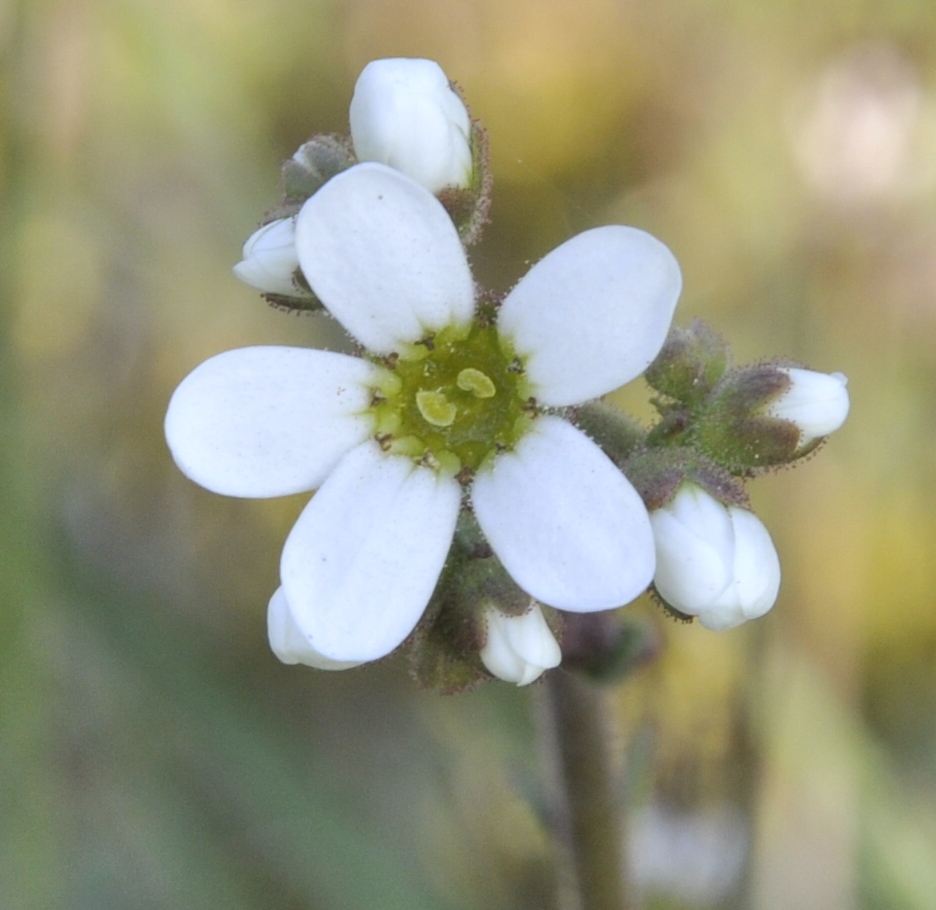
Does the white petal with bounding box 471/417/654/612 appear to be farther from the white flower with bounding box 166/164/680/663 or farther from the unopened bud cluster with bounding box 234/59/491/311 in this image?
the unopened bud cluster with bounding box 234/59/491/311

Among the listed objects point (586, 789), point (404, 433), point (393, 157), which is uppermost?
point (393, 157)

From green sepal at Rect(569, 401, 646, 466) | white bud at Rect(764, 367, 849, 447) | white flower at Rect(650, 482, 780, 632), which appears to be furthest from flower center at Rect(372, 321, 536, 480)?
white bud at Rect(764, 367, 849, 447)

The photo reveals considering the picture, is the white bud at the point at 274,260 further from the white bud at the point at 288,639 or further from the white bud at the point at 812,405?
the white bud at the point at 812,405

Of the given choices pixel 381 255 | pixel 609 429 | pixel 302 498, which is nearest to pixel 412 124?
pixel 381 255

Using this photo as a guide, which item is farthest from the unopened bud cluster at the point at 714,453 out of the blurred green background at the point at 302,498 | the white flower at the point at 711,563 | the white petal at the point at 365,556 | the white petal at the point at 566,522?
the blurred green background at the point at 302,498

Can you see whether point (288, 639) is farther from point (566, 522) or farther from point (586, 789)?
point (586, 789)

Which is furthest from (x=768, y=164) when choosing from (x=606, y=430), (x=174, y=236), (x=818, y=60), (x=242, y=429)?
(x=242, y=429)
